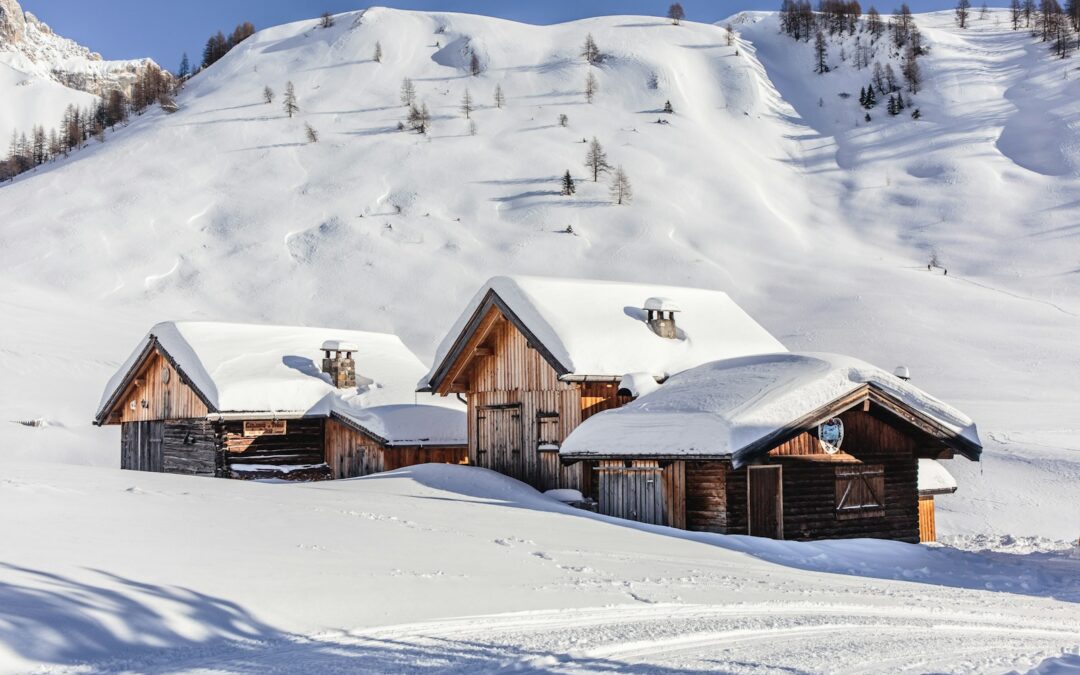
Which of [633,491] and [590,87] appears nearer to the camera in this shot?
[633,491]

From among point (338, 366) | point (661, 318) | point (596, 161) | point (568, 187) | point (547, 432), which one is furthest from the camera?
point (596, 161)

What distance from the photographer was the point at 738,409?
60.5ft

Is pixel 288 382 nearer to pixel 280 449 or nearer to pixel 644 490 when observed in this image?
pixel 280 449

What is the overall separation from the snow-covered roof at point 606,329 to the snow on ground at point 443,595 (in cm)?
618

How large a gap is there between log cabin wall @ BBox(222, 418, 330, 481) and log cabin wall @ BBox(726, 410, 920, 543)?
1498 cm

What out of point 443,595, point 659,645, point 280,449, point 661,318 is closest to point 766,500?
point 661,318

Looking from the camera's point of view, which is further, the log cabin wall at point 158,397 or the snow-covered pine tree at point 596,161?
the snow-covered pine tree at point 596,161

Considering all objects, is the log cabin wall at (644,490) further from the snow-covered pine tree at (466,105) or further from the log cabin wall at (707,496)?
the snow-covered pine tree at (466,105)

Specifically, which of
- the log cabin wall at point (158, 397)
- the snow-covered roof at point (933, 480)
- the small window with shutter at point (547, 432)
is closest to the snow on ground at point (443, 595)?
the small window with shutter at point (547, 432)

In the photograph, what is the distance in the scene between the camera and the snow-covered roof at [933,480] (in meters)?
24.5

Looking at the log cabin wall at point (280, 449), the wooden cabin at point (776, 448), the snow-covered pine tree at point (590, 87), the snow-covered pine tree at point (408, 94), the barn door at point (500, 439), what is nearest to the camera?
the wooden cabin at point (776, 448)

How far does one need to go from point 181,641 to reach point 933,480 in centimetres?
2064

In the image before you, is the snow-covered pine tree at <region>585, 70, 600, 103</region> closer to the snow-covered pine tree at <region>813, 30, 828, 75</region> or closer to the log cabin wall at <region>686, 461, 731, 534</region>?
the snow-covered pine tree at <region>813, 30, 828, 75</region>

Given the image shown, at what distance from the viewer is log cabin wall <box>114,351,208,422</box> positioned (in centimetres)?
3008
